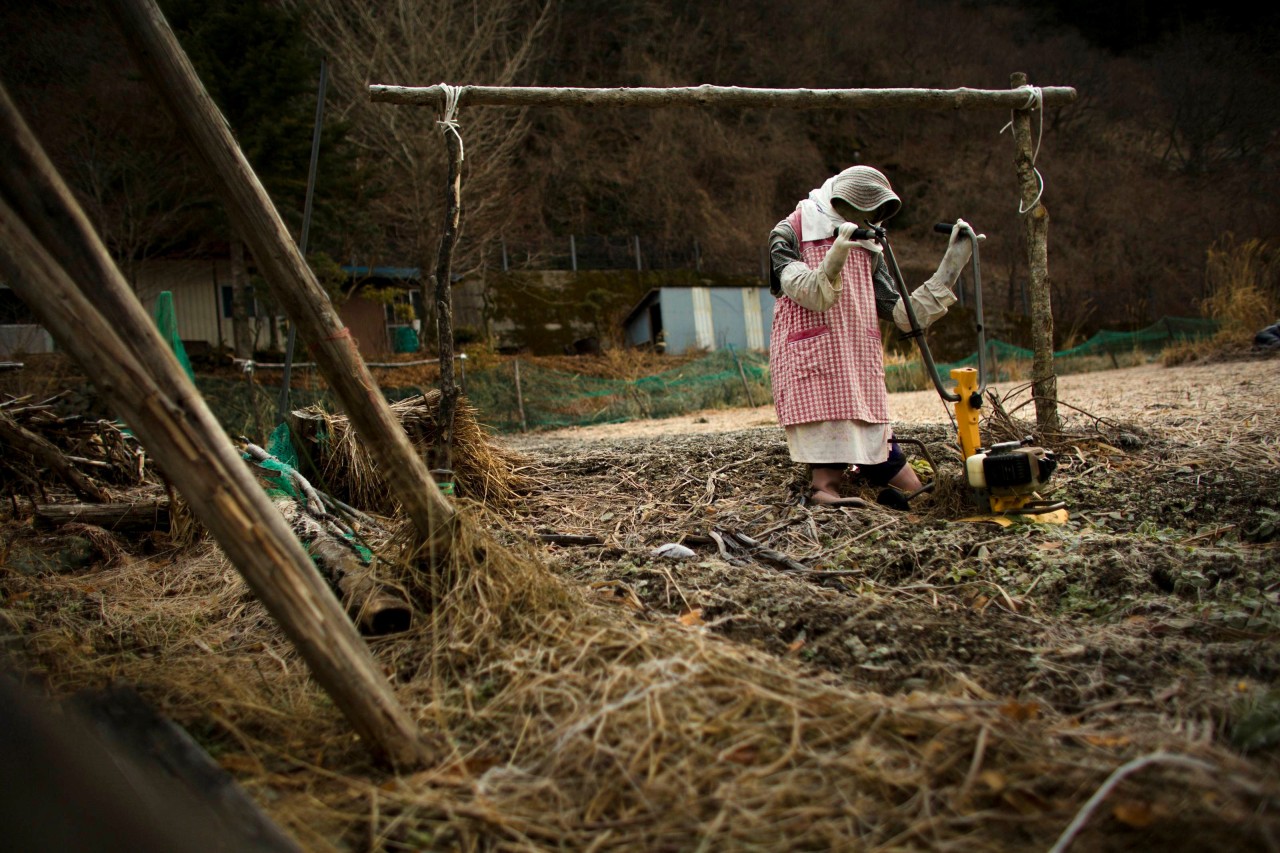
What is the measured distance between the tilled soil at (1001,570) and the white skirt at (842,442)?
22 cm

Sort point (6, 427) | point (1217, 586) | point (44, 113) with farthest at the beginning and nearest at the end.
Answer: point (44, 113) → point (6, 427) → point (1217, 586)

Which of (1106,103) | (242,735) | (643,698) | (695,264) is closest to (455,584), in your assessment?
(242,735)

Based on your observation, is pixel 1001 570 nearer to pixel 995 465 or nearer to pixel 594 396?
pixel 995 465

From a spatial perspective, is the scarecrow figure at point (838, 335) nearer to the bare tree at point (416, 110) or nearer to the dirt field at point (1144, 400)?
the dirt field at point (1144, 400)

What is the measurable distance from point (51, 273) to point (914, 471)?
3.87 m

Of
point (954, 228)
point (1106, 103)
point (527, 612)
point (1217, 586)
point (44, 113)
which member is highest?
point (1106, 103)

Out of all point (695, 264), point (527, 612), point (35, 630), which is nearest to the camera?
point (527, 612)

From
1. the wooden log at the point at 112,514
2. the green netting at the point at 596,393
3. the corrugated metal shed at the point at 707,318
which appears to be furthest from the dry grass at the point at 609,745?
the corrugated metal shed at the point at 707,318

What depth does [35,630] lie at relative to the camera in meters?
2.59

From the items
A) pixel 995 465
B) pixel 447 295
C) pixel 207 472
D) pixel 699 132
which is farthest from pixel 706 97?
pixel 699 132

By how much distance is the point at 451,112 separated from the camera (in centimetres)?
371

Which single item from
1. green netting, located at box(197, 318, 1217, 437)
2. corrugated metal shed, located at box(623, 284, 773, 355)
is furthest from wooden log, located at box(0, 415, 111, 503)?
corrugated metal shed, located at box(623, 284, 773, 355)

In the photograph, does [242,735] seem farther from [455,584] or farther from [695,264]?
[695,264]

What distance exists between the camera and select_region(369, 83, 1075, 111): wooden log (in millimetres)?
3816
